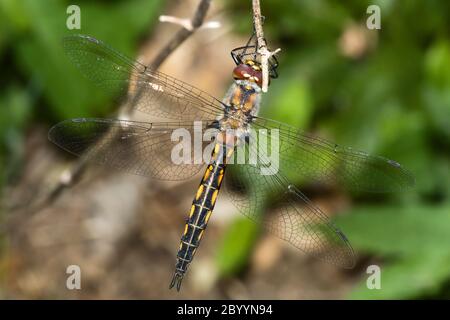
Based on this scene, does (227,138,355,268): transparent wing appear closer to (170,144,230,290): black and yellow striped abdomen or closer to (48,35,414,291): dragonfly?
(48,35,414,291): dragonfly

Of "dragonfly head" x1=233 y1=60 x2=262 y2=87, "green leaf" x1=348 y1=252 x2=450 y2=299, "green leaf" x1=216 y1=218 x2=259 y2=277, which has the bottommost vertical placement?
"green leaf" x1=348 y1=252 x2=450 y2=299

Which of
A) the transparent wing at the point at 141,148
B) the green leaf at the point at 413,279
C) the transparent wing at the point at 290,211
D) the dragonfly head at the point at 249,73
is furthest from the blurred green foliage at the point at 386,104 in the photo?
the dragonfly head at the point at 249,73

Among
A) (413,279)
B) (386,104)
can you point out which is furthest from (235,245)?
(386,104)

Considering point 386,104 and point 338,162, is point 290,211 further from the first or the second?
point 386,104

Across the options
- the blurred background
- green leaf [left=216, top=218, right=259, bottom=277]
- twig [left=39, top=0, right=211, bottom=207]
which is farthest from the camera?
green leaf [left=216, top=218, right=259, bottom=277]

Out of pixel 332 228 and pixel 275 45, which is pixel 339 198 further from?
pixel 332 228

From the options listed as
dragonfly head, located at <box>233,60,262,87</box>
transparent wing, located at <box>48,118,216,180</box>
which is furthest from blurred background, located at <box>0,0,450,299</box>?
dragonfly head, located at <box>233,60,262,87</box>
